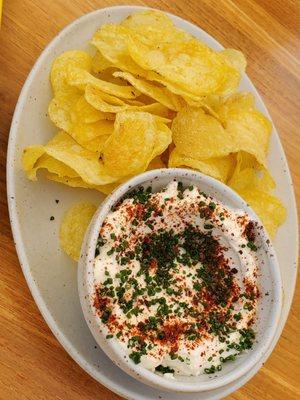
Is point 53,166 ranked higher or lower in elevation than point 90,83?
lower

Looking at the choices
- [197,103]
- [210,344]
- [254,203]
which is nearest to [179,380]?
[210,344]

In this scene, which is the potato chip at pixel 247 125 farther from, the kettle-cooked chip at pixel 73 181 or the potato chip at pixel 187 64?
the kettle-cooked chip at pixel 73 181

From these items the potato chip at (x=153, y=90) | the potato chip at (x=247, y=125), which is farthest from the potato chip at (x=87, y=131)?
the potato chip at (x=247, y=125)

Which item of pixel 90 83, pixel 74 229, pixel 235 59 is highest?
pixel 235 59

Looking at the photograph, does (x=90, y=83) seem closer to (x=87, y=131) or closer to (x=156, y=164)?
(x=87, y=131)

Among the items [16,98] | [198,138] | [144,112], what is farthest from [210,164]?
[16,98]

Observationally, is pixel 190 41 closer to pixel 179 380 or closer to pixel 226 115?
pixel 226 115
